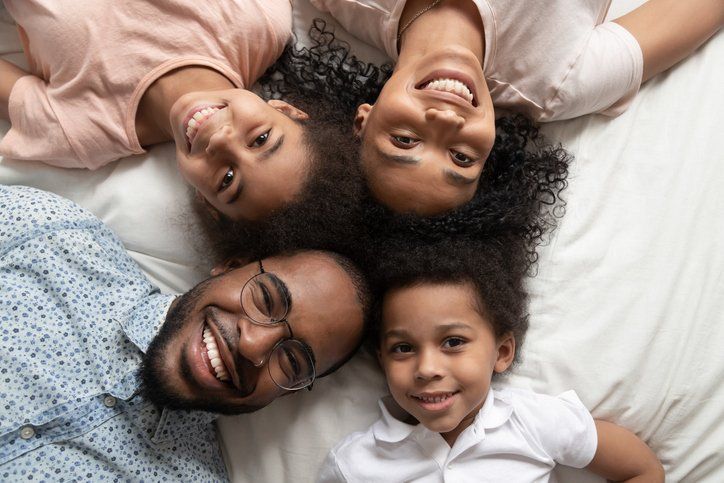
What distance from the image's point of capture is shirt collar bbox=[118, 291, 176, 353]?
1347 millimetres

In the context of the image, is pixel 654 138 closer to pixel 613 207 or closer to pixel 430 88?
pixel 613 207

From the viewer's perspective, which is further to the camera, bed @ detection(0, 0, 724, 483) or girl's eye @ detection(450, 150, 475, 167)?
bed @ detection(0, 0, 724, 483)

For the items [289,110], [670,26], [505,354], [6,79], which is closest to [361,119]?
[289,110]

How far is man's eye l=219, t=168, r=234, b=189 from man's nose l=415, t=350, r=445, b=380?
520 millimetres

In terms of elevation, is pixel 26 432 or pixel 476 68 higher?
pixel 476 68

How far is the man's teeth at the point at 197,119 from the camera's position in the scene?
1.32 m

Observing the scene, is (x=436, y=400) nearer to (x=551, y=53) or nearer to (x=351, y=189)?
(x=351, y=189)

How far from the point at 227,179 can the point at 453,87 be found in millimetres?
489

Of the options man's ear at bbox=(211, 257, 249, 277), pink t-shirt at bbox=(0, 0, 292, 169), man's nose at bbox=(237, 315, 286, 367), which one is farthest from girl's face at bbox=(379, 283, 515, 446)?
pink t-shirt at bbox=(0, 0, 292, 169)

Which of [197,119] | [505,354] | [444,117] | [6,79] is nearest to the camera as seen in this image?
[444,117]

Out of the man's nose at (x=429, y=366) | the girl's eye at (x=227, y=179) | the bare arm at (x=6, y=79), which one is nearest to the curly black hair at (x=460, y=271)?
the man's nose at (x=429, y=366)

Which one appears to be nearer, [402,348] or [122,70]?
[402,348]

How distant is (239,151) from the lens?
128cm

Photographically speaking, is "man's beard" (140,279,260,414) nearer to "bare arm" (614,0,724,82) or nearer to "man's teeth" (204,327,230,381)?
"man's teeth" (204,327,230,381)
